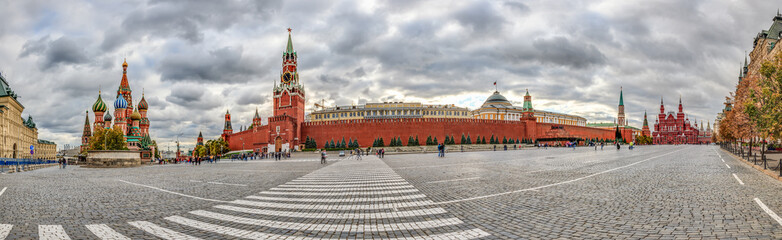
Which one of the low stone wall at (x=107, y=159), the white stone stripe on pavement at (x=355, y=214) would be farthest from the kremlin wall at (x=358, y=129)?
the white stone stripe on pavement at (x=355, y=214)

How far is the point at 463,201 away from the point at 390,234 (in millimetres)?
3424

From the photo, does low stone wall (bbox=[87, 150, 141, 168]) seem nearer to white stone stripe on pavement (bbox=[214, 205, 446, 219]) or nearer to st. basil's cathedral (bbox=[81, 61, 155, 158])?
st. basil's cathedral (bbox=[81, 61, 155, 158])

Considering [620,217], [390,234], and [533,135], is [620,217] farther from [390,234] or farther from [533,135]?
[533,135]

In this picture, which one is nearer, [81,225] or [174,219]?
[81,225]

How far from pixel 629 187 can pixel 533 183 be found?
2.72 meters

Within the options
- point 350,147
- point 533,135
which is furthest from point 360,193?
point 533,135

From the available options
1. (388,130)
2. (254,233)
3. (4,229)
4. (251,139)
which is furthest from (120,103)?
(254,233)

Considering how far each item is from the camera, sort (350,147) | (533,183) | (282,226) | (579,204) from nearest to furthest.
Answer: (282,226) < (579,204) < (533,183) < (350,147)

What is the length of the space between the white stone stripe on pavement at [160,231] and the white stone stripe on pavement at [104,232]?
40 centimetres

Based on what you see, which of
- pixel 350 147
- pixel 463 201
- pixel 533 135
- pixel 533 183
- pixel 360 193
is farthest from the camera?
pixel 533 135

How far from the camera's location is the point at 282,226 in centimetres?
671

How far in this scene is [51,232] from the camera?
6.36 meters

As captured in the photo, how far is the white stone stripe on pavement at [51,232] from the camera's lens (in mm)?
6023

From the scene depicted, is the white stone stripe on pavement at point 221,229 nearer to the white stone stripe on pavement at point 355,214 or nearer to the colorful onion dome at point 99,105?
the white stone stripe on pavement at point 355,214
